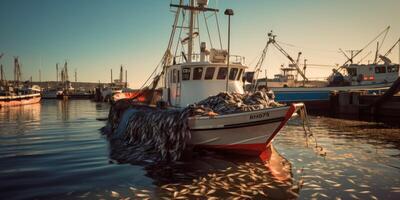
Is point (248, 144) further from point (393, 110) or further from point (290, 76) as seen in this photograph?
point (290, 76)

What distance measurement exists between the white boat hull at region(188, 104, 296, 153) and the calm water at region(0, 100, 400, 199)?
24.3 inches

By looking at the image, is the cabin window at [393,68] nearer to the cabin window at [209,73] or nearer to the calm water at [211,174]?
the calm water at [211,174]

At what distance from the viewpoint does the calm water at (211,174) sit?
905 cm

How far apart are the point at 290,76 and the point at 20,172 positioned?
58.7 meters

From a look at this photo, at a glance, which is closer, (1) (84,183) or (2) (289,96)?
(1) (84,183)

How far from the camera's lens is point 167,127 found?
13539 millimetres

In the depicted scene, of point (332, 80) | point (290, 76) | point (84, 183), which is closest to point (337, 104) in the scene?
point (332, 80)

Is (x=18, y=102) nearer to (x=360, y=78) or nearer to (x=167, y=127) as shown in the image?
(x=167, y=127)

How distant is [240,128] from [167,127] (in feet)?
10.2

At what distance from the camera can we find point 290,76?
64.2 m

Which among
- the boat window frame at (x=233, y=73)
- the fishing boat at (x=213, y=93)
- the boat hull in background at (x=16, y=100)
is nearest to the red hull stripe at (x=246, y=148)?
the fishing boat at (x=213, y=93)

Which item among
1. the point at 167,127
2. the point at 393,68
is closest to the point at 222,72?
the point at 167,127

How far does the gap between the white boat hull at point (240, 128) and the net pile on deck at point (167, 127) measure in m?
0.53

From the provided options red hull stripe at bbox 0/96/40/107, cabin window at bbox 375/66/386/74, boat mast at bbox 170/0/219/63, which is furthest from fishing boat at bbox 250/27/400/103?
red hull stripe at bbox 0/96/40/107
